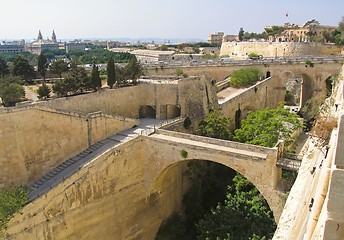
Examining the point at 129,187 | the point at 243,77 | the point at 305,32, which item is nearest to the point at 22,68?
the point at 129,187

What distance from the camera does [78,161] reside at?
52.0 feet

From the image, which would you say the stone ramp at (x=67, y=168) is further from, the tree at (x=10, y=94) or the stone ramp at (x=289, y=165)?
the stone ramp at (x=289, y=165)

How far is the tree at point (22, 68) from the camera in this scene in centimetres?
2219

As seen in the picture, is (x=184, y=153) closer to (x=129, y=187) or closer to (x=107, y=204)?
(x=129, y=187)

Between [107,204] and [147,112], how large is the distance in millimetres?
8820

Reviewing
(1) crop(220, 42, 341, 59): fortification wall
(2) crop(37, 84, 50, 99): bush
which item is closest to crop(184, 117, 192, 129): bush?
(2) crop(37, 84, 50, 99): bush

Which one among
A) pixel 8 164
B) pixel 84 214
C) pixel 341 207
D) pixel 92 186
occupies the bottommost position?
pixel 84 214

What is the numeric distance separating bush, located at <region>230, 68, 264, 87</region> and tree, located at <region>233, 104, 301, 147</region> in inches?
447

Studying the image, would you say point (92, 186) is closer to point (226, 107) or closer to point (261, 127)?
point (261, 127)

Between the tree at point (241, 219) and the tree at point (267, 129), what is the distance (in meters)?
2.63

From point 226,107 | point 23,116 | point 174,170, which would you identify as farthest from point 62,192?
point 226,107

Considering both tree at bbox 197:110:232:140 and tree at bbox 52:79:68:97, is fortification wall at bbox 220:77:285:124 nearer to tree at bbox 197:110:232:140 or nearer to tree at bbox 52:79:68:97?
tree at bbox 197:110:232:140

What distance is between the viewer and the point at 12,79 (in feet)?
63.2

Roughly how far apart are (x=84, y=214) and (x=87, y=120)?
204 inches
